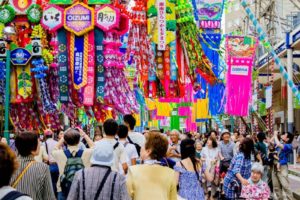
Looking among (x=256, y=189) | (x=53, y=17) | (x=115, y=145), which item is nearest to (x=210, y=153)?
(x=53, y=17)

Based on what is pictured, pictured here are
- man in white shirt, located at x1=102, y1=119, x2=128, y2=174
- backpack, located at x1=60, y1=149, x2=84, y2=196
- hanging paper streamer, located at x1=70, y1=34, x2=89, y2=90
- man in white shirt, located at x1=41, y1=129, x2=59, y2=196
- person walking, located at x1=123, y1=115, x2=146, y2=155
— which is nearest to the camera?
man in white shirt, located at x1=102, y1=119, x2=128, y2=174

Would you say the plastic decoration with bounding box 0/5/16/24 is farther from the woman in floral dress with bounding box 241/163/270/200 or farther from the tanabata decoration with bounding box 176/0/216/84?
the woman in floral dress with bounding box 241/163/270/200

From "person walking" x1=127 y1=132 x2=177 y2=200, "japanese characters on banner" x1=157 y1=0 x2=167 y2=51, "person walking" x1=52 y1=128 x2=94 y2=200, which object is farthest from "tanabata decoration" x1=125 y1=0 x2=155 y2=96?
"person walking" x1=127 y1=132 x2=177 y2=200

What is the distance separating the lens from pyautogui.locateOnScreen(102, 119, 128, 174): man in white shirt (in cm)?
783

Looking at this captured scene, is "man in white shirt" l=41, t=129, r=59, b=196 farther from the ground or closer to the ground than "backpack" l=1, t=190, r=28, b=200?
closer to the ground

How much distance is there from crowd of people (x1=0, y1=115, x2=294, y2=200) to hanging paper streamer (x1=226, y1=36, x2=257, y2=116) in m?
8.31

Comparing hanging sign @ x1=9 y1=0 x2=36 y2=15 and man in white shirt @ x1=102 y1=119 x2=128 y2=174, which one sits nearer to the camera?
man in white shirt @ x1=102 y1=119 x2=128 y2=174

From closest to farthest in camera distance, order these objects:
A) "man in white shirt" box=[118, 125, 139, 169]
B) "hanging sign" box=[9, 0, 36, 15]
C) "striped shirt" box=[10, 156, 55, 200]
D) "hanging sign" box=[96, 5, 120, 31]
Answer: "striped shirt" box=[10, 156, 55, 200] < "man in white shirt" box=[118, 125, 139, 169] < "hanging sign" box=[96, 5, 120, 31] < "hanging sign" box=[9, 0, 36, 15]

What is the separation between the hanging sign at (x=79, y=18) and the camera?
15.1 m

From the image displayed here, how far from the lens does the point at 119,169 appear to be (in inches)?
318

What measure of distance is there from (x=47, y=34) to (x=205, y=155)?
5.62 m

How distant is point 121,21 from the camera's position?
1539 cm

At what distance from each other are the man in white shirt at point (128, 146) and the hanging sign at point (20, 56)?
8053 millimetres

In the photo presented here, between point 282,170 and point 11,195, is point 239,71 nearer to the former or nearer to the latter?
Result: point 282,170
